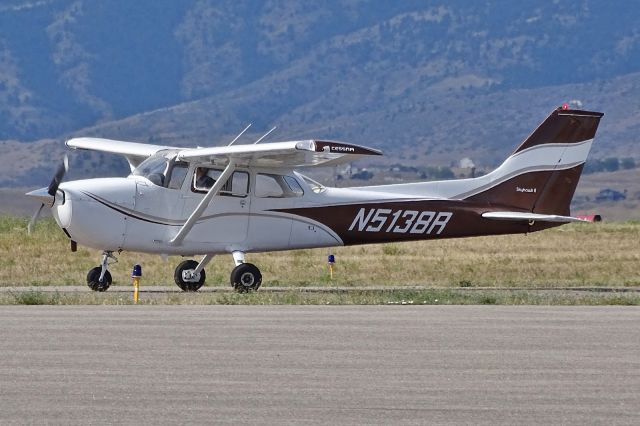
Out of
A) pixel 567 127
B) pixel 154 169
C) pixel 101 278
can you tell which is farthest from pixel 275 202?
pixel 567 127

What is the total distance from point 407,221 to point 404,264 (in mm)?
4569

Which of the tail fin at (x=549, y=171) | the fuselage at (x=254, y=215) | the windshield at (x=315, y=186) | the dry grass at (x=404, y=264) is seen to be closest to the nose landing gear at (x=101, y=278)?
the fuselage at (x=254, y=215)

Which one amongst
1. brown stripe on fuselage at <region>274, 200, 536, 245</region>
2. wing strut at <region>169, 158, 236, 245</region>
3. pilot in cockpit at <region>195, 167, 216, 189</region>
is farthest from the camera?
brown stripe on fuselage at <region>274, 200, 536, 245</region>

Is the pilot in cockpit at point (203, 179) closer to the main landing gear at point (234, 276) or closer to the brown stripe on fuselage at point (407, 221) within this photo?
the main landing gear at point (234, 276)

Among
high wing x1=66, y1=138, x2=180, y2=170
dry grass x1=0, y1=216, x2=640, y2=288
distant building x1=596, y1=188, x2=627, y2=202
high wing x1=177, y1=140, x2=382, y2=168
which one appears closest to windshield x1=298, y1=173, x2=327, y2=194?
high wing x1=177, y1=140, x2=382, y2=168

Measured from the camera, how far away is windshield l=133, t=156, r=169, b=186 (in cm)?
2361

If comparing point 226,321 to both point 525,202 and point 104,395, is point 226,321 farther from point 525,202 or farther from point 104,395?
point 525,202

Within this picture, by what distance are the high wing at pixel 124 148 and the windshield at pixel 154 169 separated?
0.87m

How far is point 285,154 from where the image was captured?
22.9 metres

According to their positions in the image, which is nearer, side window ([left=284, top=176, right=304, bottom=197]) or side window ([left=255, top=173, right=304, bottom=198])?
side window ([left=255, top=173, right=304, bottom=198])

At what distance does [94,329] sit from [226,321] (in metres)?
1.62

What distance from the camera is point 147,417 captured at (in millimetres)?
12148

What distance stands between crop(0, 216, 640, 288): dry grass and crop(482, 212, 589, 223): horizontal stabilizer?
1.02m

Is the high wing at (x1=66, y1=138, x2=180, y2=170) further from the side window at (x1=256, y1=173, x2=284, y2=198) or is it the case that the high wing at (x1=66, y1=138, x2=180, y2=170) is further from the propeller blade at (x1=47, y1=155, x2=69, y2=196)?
the propeller blade at (x1=47, y1=155, x2=69, y2=196)
